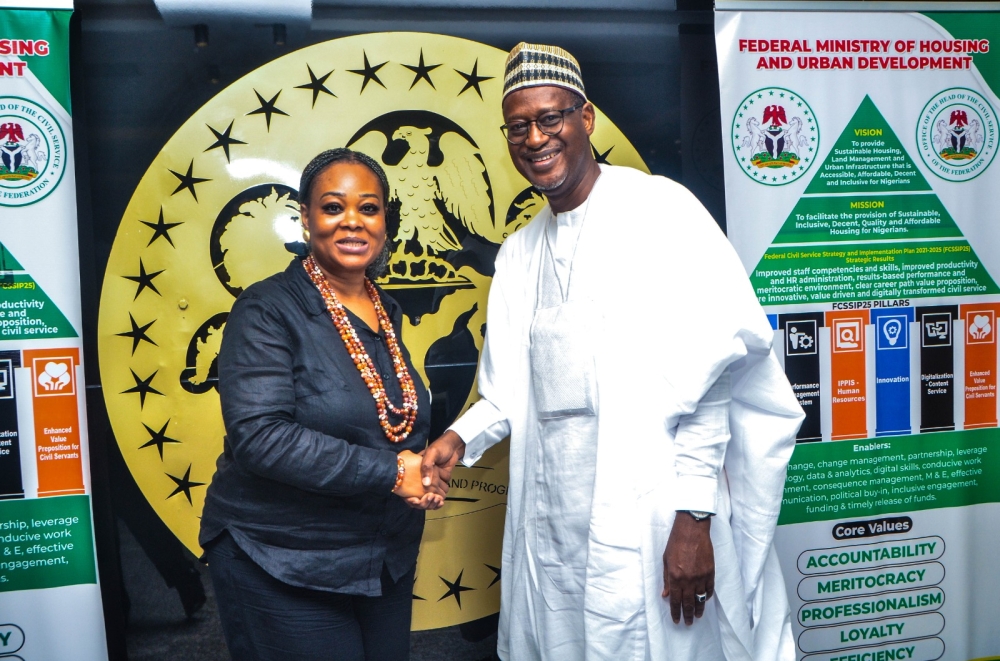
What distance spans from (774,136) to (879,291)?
2.34ft

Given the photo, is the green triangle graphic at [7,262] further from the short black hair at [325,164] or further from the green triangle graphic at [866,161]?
the green triangle graphic at [866,161]

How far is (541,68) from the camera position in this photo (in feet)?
6.96

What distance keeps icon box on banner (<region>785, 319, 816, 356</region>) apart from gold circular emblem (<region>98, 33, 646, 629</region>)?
35.0 inches

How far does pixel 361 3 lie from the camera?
272 centimetres

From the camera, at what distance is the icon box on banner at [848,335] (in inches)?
117

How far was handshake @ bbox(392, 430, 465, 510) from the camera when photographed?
1.96 meters

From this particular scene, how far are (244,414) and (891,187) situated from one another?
2.48 meters

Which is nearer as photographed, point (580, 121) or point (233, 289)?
point (580, 121)

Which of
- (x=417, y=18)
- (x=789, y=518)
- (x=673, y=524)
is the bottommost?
(x=789, y=518)

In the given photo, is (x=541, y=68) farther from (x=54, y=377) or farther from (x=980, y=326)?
(x=980, y=326)

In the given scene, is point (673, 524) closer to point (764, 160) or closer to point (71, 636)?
point (764, 160)

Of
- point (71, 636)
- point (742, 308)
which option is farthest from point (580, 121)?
point (71, 636)

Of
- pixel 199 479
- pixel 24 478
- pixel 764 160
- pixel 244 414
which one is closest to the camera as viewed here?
pixel 244 414

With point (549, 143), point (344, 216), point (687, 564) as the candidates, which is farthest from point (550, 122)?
point (687, 564)
